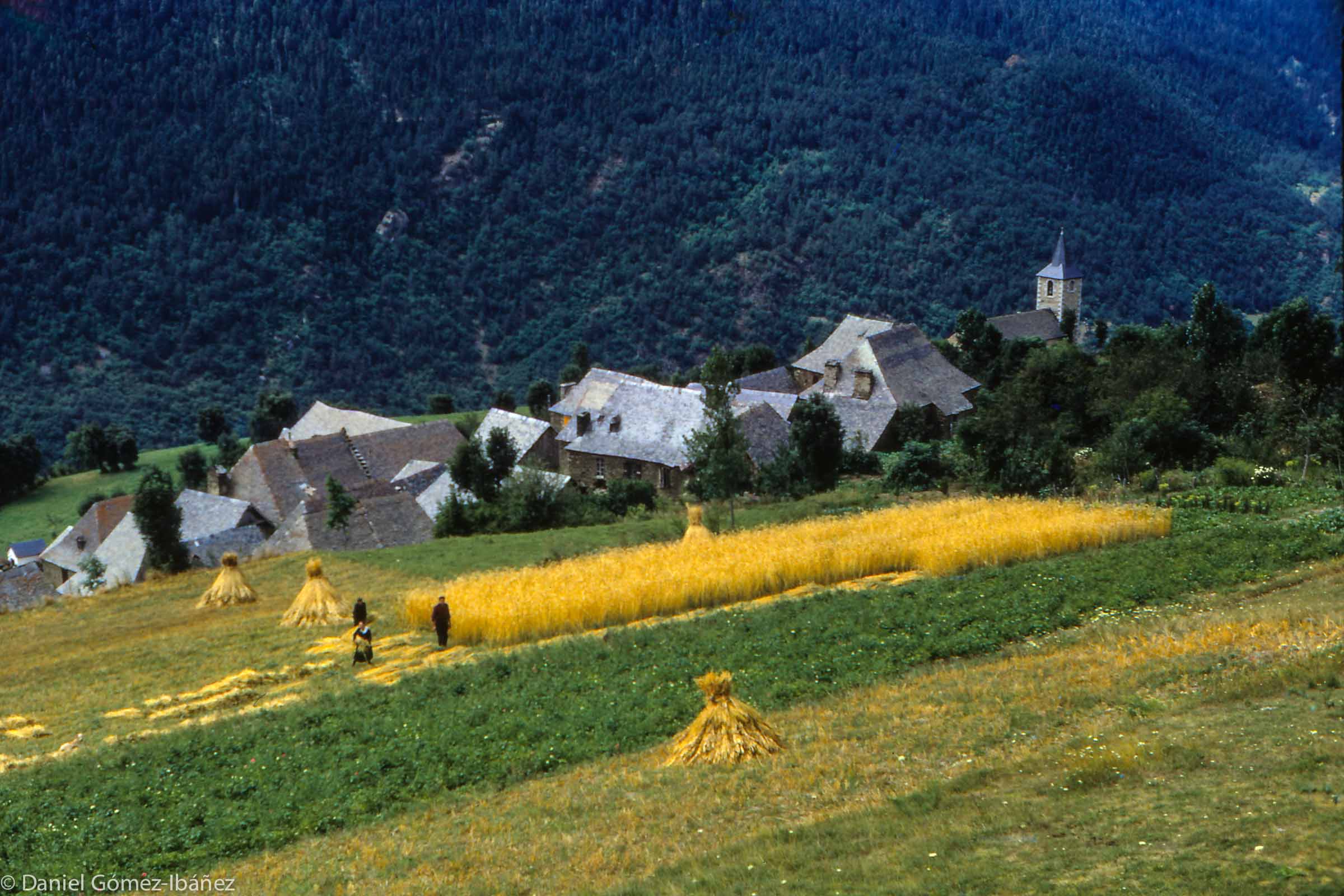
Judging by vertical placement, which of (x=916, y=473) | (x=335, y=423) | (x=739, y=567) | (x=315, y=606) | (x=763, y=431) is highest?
(x=335, y=423)

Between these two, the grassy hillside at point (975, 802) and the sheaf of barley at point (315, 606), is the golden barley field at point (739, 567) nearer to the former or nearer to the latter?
the sheaf of barley at point (315, 606)

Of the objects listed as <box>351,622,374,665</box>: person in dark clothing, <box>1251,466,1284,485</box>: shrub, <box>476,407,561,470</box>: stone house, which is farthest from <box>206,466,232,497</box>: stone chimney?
<box>1251,466,1284,485</box>: shrub

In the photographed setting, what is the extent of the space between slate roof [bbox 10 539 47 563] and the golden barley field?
178ft

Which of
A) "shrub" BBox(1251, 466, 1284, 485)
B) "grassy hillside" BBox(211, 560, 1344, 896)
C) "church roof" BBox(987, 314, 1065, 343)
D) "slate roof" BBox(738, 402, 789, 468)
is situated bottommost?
"grassy hillside" BBox(211, 560, 1344, 896)

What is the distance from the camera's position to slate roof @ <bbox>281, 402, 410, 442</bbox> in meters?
80.0

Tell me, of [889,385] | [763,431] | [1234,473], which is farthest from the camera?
[889,385]

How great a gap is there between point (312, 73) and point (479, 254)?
123 ft

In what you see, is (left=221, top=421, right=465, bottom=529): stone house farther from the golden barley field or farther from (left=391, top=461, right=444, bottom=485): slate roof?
the golden barley field

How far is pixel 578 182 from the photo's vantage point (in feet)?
528

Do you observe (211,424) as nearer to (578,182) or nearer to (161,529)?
(161,529)

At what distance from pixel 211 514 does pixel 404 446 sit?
15.5 metres

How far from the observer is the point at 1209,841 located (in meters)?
11.5

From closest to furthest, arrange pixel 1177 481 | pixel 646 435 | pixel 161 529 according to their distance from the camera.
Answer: pixel 1177 481, pixel 161 529, pixel 646 435

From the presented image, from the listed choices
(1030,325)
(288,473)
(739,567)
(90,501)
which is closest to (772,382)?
(288,473)
